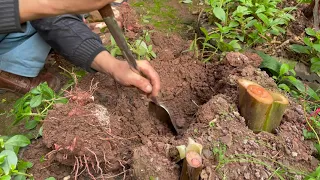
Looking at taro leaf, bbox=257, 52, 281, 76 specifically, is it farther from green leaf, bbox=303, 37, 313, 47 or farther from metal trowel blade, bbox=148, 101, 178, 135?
metal trowel blade, bbox=148, 101, 178, 135

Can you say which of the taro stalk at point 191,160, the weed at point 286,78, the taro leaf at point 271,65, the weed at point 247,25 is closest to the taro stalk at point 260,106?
the taro stalk at point 191,160

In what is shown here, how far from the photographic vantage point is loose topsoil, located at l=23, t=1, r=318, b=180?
1426 mm

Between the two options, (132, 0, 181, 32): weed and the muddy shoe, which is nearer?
the muddy shoe

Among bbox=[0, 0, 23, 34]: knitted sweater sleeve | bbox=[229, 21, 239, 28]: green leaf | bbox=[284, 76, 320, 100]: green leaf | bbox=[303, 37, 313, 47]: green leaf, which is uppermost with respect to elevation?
bbox=[0, 0, 23, 34]: knitted sweater sleeve

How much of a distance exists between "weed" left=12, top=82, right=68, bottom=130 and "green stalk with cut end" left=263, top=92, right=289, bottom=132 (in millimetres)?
969

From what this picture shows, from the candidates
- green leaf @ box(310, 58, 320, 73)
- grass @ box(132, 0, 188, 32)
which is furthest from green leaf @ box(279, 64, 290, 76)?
grass @ box(132, 0, 188, 32)

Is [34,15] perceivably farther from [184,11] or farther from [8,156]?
[184,11]

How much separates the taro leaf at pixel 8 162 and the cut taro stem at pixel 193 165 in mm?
704

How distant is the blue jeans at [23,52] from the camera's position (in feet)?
6.81

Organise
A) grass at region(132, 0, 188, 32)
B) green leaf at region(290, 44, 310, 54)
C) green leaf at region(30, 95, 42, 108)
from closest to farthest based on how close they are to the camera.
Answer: green leaf at region(30, 95, 42, 108), green leaf at region(290, 44, 310, 54), grass at region(132, 0, 188, 32)

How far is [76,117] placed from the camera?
1.52 metres

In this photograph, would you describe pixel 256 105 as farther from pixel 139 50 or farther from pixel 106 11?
pixel 139 50

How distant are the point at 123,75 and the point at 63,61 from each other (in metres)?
0.81

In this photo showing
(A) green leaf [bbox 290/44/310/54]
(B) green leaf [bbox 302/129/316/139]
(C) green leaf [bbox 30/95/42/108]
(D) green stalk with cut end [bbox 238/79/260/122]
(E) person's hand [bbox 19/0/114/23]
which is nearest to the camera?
(E) person's hand [bbox 19/0/114/23]
